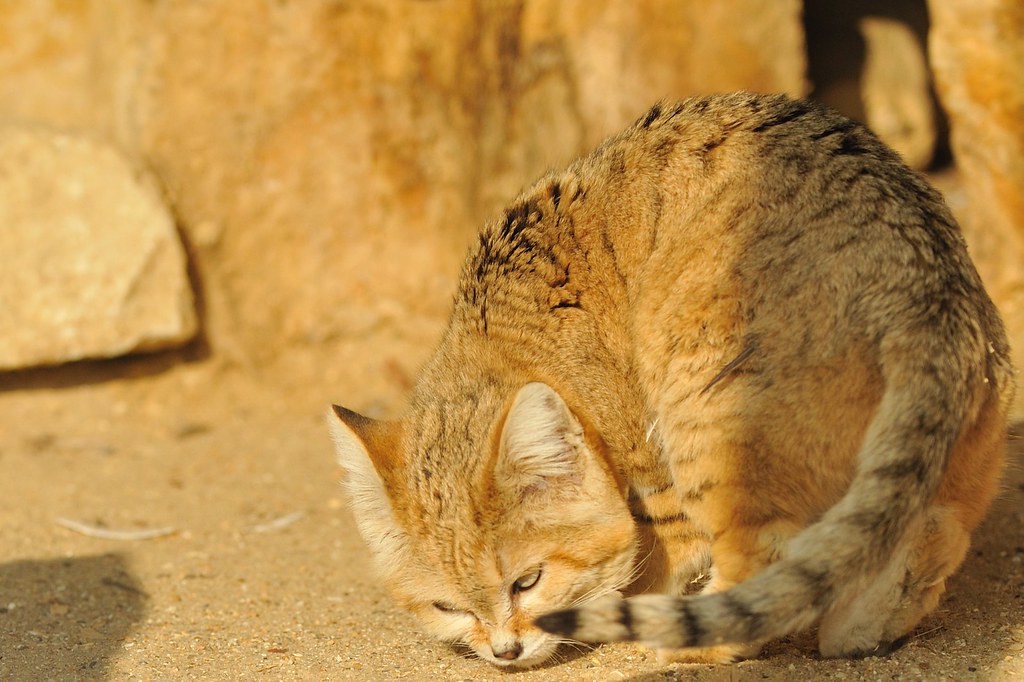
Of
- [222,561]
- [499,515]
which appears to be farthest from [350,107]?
[499,515]

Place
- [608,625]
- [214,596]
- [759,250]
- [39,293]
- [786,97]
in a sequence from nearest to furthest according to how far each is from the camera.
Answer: [608,625], [759,250], [786,97], [214,596], [39,293]

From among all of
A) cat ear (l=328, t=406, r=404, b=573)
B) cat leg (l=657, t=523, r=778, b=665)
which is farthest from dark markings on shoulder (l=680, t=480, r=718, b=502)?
cat ear (l=328, t=406, r=404, b=573)

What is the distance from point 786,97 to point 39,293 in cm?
488

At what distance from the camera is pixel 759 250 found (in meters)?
3.86

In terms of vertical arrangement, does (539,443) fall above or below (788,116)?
below

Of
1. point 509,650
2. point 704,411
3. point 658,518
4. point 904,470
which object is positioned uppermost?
point 704,411

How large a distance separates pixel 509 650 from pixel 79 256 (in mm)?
4495

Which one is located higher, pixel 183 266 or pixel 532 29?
pixel 532 29

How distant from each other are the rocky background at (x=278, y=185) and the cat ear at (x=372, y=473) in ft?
5.70

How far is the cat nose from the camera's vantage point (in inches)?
155

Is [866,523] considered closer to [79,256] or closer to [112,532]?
[112,532]

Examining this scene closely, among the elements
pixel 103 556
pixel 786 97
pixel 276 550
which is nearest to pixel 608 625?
pixel 786 97

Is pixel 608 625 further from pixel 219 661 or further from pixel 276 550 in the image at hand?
pixel 276 550

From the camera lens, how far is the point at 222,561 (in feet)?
17.7
